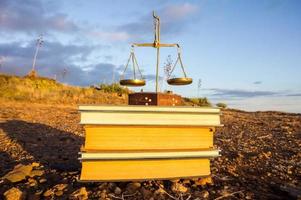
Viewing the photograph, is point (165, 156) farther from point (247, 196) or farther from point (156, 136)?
point (247, 196)

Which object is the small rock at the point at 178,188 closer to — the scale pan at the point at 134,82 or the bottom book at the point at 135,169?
the bottom book at the point at 135,169

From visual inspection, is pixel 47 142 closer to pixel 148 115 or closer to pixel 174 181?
pixel 174 181

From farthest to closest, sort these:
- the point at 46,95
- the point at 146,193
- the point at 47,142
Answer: the point at 46,95 → the point at 47,142 → the point at 146,193

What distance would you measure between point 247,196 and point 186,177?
0.95 meters

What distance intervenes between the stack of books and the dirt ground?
23 cm

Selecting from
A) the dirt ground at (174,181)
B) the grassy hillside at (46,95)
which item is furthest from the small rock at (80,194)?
the grassy hillside at (46,95)

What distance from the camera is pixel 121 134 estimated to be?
4984 millimetres

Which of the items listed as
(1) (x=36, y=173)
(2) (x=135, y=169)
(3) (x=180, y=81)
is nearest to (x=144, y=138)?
(2) (x=135, y=169)

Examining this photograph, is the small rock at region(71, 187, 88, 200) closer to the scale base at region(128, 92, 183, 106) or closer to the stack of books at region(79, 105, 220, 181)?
the stack of books at region(79, 105, 220, 181)

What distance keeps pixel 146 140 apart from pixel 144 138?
45 millimetres

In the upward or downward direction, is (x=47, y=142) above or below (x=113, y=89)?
below

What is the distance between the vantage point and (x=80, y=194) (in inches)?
183

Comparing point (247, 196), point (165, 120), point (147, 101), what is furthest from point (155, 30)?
point (247, 196)

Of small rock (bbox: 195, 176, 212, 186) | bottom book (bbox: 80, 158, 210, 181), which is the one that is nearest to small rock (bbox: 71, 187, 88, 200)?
bottom book (bbox: 80, 158, 210, 181)
